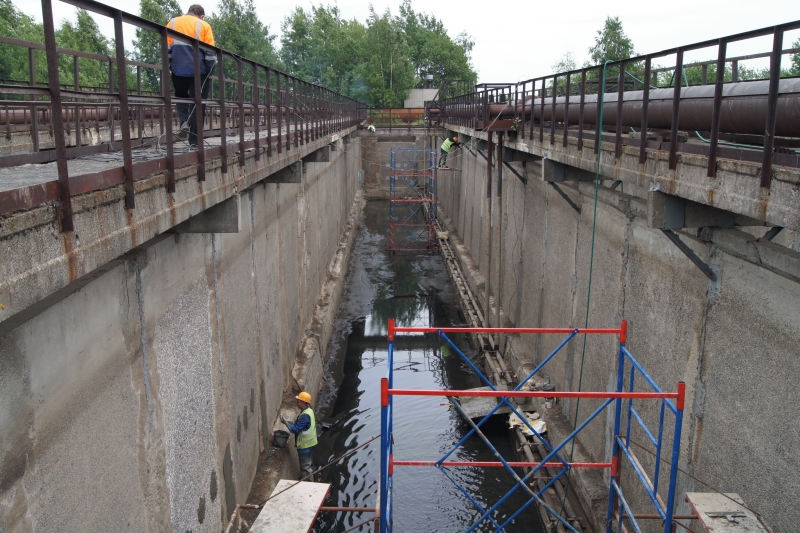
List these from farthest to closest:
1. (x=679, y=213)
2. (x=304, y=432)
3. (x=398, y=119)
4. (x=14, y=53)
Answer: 1. (x=398, y=119)
2. (x=14, y=53)
3. (x=304, y=432)
4. (x=679, y=213)

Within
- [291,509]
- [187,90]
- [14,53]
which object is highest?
[14,53]

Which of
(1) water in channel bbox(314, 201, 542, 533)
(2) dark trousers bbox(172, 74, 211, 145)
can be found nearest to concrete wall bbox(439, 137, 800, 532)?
(1) water in channel bbox(314, 201, 542, 533)

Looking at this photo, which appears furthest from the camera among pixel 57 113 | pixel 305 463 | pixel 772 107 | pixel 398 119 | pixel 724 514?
pixel 398 119

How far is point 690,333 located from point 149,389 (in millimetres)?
4591

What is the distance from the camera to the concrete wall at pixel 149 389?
3285mm

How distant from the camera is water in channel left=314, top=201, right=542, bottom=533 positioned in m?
8.99

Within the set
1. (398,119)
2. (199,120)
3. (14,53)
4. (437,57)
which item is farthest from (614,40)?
(199,120)

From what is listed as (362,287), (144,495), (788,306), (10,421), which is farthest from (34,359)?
(362,287)

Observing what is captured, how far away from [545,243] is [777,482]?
713 centimetres

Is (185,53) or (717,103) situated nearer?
(717,103)

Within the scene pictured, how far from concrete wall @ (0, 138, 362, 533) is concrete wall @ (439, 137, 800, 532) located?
4.14 m

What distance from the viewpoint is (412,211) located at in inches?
1208

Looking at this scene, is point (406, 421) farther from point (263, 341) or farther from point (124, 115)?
point (124, 115)

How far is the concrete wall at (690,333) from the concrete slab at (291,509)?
327 centimetres
